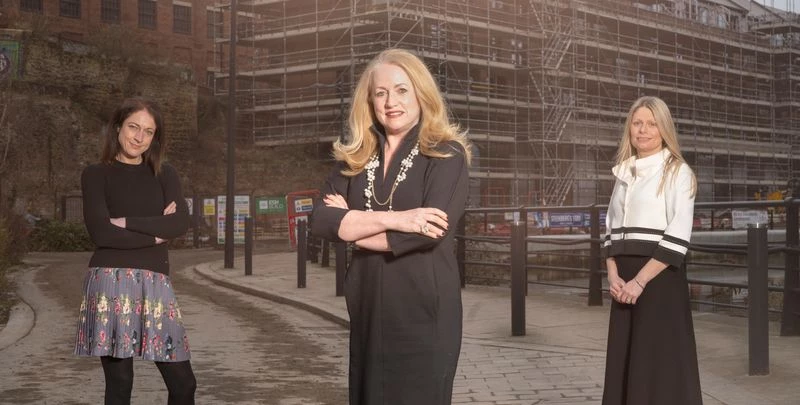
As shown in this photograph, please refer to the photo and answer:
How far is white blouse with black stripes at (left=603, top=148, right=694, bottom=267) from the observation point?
478 cm

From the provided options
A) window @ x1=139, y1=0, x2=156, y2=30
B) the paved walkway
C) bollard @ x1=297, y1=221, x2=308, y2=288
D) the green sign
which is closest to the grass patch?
the paved walkway

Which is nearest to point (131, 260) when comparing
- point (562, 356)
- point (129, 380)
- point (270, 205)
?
point (129, 380)

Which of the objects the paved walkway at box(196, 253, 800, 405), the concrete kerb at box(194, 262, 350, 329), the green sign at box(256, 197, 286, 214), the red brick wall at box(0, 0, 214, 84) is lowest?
the concrete kerb at box(194, 262, 350, 329)

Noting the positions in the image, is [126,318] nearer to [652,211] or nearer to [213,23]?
[652,211]

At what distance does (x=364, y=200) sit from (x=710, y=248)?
6.59 metres

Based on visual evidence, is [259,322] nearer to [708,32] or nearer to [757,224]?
[757,224]

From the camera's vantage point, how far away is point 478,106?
55.5 m

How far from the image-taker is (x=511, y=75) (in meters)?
58.2

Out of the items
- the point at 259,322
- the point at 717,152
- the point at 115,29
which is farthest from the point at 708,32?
the point at 259,322

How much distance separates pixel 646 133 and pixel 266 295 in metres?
11.9

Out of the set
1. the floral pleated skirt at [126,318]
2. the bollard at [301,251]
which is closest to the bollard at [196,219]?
the bollard at [301,251]

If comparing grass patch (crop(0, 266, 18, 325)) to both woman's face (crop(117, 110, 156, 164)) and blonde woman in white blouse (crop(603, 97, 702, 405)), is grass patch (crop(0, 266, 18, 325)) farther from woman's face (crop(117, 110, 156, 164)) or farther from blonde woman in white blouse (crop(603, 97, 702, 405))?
blonde woman in white blouse (crop(603, 97, 702, 405))

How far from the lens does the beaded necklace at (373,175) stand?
3.29 metres

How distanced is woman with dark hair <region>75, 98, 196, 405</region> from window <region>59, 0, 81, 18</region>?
60719mm
